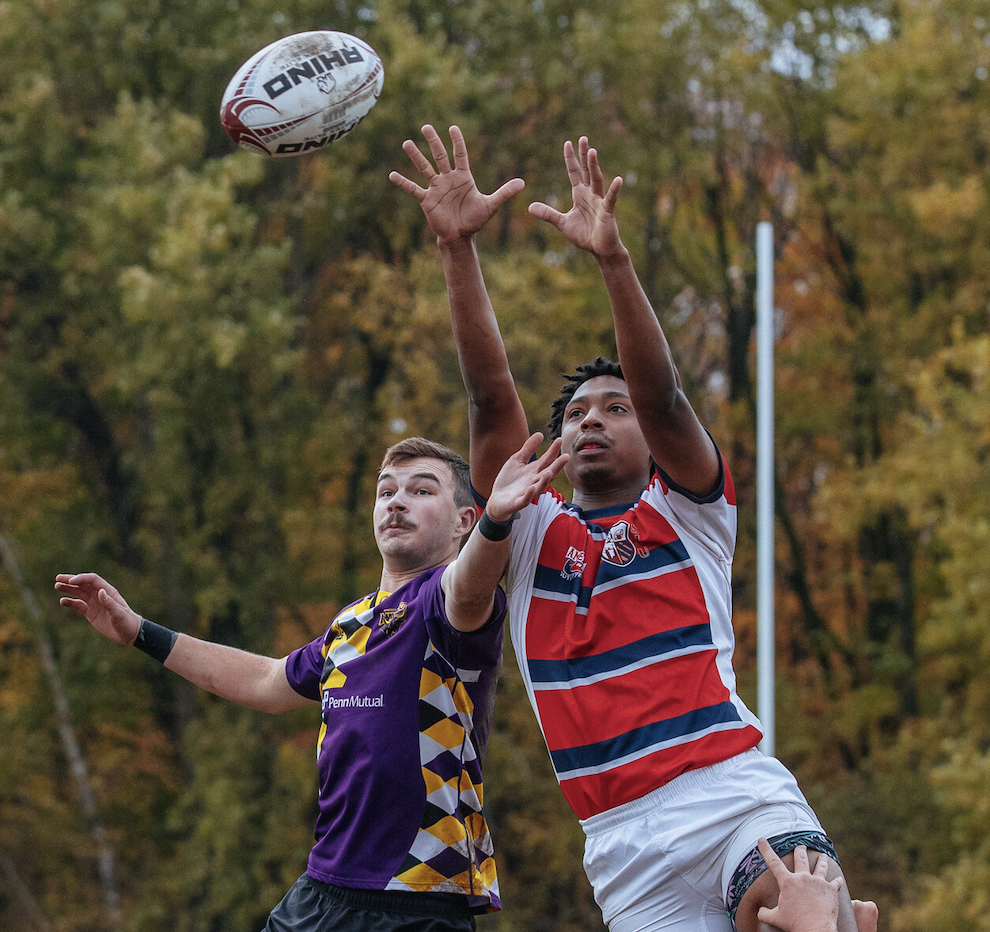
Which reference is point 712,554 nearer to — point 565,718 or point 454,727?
point 565,718

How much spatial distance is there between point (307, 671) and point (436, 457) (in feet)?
2.59

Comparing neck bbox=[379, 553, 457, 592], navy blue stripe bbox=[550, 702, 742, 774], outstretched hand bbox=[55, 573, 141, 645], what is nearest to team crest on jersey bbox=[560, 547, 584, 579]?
navy blue stripe bbox=[550, 702, 742, 774]

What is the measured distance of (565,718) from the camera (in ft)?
10.9

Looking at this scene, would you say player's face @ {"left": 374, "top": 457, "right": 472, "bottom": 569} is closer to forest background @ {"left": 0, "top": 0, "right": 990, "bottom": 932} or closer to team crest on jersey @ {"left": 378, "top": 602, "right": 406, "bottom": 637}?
team crest on jersey @ {"left": 378, "top": 602, "right": 406, "bottom": 637}

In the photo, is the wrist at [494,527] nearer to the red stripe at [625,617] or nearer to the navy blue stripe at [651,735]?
the red stripe at [625,617]

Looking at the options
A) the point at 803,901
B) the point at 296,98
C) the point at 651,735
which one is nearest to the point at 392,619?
the point at 651,735

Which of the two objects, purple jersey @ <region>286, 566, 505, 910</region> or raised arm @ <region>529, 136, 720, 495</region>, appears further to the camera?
purple jersey @ <region>286, 566, 505, 910</region>

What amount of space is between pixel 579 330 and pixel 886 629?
656cm

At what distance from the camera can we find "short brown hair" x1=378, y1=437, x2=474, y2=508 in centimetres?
404

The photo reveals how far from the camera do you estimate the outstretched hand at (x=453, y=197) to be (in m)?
3.54

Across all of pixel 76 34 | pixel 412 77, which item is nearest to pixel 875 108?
pixel 412 77

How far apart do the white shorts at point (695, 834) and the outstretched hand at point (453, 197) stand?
5.23 ft

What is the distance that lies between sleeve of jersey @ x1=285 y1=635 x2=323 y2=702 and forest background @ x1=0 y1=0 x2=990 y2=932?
10358 millimetres

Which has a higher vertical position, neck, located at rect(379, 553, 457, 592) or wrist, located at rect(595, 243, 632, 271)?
wrist, located at rect(595, 243, 632, 271)
